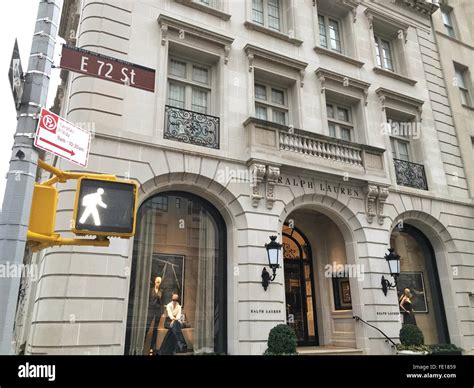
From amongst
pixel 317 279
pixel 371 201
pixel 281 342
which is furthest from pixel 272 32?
pixel 281 342

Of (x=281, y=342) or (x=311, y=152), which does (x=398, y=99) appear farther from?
(x=281, y=342)

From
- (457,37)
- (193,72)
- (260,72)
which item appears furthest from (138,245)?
(457,37)

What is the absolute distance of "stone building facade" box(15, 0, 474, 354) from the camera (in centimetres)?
962

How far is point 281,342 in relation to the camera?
919 centimetres

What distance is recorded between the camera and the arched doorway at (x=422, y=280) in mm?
14211

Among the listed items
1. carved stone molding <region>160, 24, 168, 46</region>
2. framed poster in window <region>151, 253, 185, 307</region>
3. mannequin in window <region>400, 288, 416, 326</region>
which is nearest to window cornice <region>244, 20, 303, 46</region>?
carved stone molding <region>160, 24, 168, 46</region>

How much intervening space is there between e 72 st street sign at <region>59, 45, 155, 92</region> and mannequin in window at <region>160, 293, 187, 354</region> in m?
6.71

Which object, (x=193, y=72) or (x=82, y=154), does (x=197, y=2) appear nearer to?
(x=193, y=72)

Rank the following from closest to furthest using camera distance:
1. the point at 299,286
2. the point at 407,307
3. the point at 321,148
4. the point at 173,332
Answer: the point at 173,332 → the point at 321,148 → the point at 407,307 → the point at 299,286

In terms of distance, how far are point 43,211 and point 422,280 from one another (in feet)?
48.3

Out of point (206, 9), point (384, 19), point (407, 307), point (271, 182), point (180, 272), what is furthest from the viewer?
point (384, 19)

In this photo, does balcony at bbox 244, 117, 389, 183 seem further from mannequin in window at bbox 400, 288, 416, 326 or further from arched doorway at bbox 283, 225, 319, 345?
mannequin in window at bbox 400, 288, 416, 326

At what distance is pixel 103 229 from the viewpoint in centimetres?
370

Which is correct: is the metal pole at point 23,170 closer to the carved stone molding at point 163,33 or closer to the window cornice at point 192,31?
the carved stone molding at point 163,33
